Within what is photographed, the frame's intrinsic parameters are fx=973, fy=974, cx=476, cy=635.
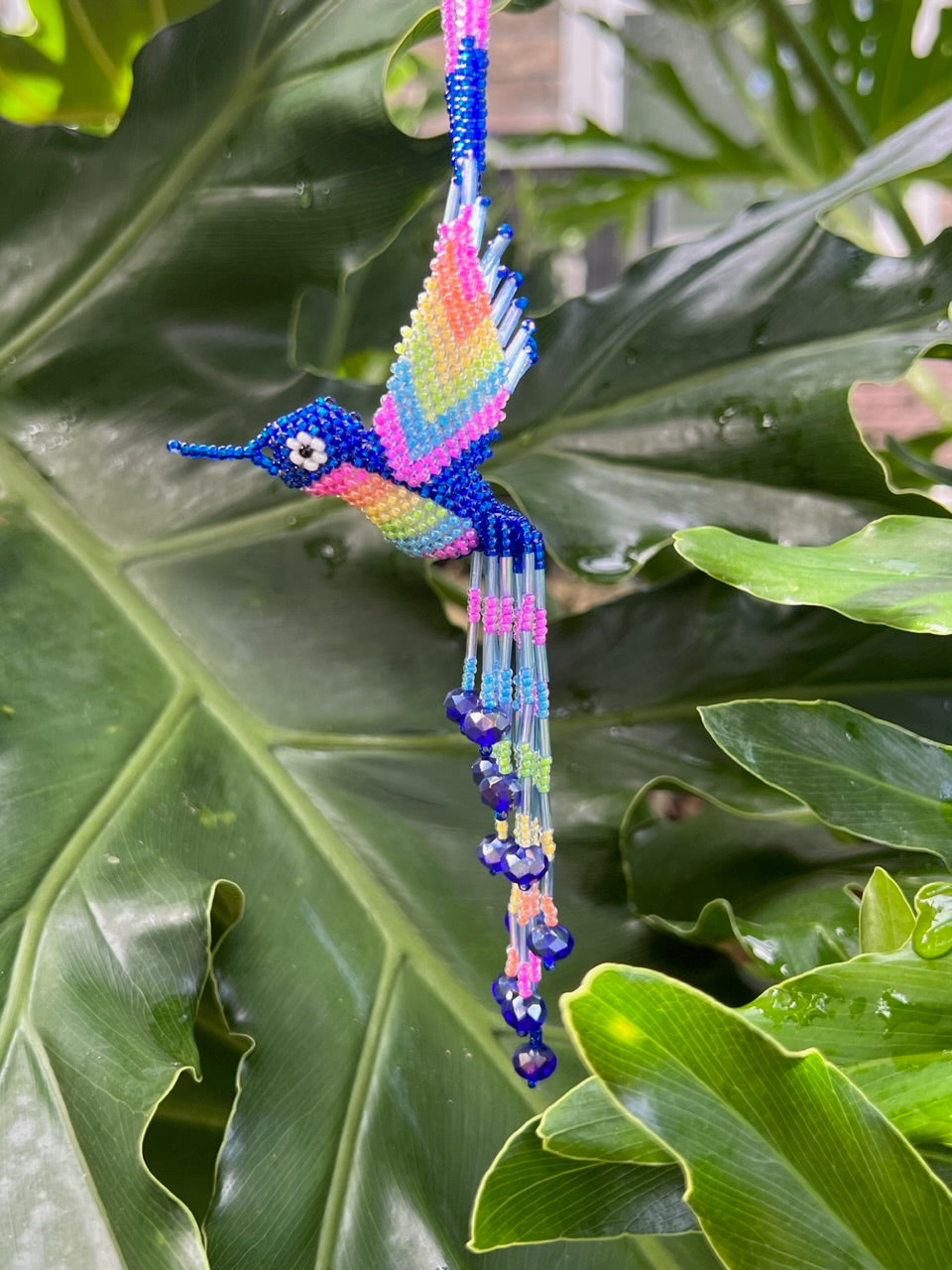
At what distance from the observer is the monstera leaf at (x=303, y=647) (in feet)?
1.47

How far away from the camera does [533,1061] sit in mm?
457

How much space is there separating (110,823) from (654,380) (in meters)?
0.38

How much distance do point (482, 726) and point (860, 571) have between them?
17cm

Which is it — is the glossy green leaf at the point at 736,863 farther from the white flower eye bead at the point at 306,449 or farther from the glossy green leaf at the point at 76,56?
the glossy green leaf at the point at 76,56

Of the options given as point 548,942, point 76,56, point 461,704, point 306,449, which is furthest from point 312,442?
point 76,56

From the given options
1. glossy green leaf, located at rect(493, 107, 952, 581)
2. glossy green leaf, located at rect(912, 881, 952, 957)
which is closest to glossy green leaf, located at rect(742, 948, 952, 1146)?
glossy green leaf, located at rect(912, 881, 952, 957)

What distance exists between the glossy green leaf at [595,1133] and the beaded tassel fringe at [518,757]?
10 cm

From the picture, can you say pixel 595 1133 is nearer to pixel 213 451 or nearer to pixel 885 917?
pixel 885 917

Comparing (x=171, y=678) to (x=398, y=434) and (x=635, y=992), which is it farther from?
(x=635, y=992)

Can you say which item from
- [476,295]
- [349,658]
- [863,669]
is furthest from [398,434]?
[863,669]

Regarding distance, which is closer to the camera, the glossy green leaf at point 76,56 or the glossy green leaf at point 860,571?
the glossy green leaf at point 860,571

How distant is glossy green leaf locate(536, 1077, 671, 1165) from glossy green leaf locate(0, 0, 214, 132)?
594 millimetres

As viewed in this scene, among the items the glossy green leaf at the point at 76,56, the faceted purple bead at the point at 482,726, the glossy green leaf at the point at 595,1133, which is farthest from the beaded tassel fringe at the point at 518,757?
the glossy green leaf at the point at 76,56

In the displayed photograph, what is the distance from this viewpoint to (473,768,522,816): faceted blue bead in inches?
17.1
